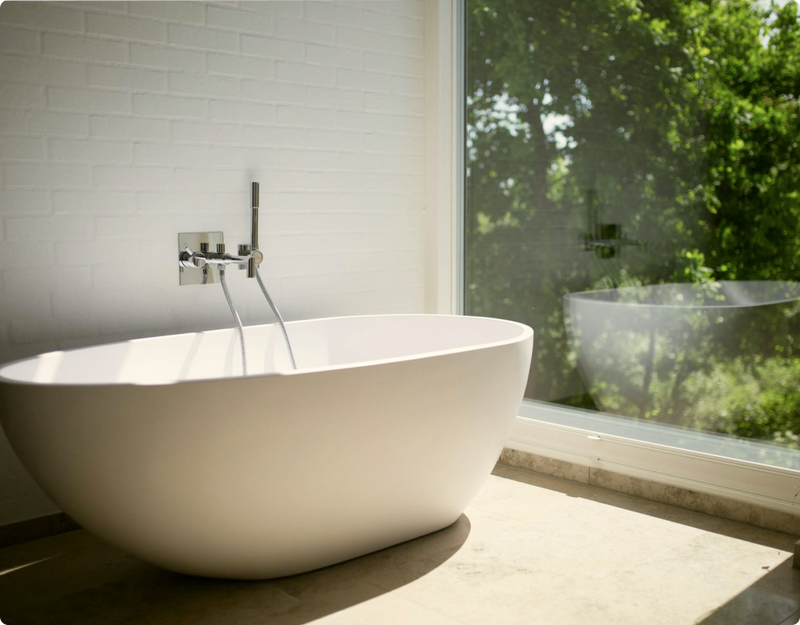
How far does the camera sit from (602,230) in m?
3.07

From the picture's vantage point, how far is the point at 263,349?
2895mm

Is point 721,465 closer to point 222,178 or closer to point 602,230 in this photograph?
point 602,230

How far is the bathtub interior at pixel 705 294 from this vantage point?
8.45 ft

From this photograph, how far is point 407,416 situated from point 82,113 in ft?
4.89

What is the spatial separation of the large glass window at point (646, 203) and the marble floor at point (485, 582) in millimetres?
457

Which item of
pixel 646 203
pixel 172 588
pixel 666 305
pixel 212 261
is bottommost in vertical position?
pixel 172 588

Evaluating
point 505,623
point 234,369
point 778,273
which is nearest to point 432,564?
point 505,623

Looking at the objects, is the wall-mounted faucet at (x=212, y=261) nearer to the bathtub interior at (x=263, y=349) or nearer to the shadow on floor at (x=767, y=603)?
the bathtub interior at (x=263, y=349)

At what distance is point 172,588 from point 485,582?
2.81 ft

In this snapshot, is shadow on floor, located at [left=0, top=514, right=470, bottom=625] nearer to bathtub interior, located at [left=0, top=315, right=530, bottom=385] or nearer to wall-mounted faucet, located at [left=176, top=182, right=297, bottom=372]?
bathtub interior, located at [left=0, top=315, right=530, bottom=385]

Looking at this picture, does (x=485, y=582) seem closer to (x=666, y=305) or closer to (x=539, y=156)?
(x=666, y=305)

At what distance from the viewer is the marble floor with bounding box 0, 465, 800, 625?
2.02 meters

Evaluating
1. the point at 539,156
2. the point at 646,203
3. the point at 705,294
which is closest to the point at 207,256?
the point at 539,156

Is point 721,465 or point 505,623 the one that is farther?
point 721,465
